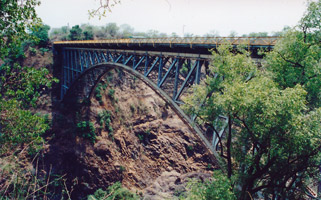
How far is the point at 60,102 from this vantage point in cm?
3133

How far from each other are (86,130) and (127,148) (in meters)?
5.81

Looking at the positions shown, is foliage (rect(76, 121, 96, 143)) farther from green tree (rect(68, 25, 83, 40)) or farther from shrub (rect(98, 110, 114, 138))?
green tree (rect(68, 25, 83, 40))

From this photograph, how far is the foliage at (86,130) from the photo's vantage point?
88.8ft

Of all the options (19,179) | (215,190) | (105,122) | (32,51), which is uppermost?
(32,51)

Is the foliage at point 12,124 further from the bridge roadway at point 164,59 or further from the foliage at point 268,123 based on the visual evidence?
the bridge roadway at point 164,59

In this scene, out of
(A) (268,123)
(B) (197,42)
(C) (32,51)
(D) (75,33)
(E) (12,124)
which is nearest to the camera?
(A) (268,123)

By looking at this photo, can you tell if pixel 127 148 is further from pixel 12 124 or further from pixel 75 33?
pixel 75 33

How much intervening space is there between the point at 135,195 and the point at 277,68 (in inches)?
809

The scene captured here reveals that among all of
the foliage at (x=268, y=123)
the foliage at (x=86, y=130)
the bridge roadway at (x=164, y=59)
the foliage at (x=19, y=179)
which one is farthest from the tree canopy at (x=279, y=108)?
the foliage at (x=86, y=130)

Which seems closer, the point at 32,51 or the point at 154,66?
the point at 154,66

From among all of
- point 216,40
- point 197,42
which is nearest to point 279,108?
point 216,40

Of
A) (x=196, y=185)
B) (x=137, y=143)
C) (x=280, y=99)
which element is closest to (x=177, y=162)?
(x=137, y=143)

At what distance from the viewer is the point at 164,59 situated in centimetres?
1541

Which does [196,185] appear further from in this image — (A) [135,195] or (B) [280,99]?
(A) [135,195]
